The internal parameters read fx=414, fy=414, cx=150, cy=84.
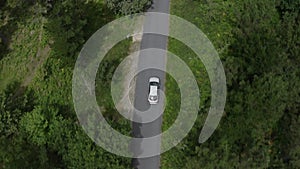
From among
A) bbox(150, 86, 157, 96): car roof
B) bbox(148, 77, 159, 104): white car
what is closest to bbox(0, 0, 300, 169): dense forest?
bbox(148, 77, 159, 104): white car

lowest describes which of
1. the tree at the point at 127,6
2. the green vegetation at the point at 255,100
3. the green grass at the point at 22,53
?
the green vegetation at the point at 255,100

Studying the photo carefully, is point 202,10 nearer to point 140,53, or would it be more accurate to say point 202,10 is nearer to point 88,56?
point 140,53

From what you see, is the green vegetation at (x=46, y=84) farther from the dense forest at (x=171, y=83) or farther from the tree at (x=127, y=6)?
the tree at (x=127, y=6)

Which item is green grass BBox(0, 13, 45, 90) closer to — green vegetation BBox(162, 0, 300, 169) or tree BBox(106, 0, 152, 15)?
tree BBox(106, 0, 152, 15)

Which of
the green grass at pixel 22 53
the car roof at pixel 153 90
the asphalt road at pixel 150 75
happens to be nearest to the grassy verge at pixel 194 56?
the asphalt road at pixel 150 75

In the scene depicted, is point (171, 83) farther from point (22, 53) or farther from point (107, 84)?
point (22, 53)
